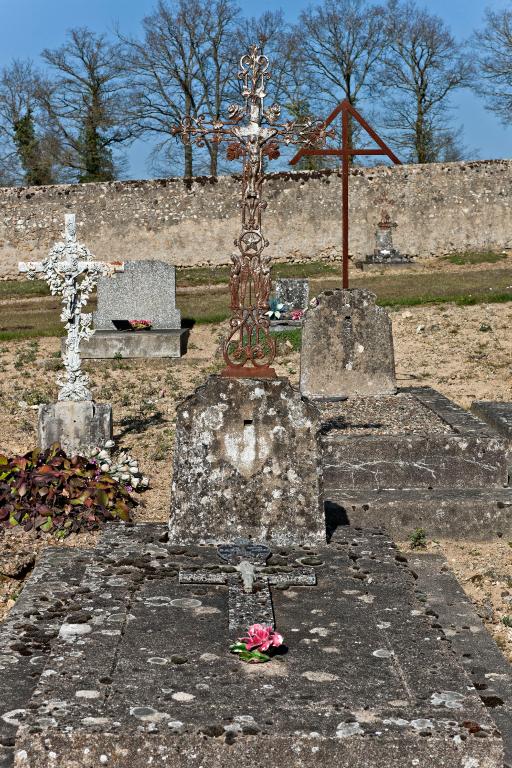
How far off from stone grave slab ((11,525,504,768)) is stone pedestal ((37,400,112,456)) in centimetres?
414

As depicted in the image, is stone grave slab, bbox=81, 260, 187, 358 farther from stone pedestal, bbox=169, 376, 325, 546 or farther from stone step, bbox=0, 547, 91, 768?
stone step, bbox=0, 547, 91, 768

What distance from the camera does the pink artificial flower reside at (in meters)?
3.61

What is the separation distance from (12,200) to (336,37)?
16553 millimetres

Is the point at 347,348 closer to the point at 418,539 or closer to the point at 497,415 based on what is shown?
the point at 497,415

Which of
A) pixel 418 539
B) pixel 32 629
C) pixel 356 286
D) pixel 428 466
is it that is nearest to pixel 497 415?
Answer: pixel 428 466

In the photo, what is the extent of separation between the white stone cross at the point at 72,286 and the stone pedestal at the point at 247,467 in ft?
12.8

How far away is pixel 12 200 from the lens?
28.2 meters

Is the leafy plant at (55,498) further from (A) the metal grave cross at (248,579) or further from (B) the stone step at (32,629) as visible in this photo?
(A) the metal grave cross at (248,579)

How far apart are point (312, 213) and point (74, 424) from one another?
19310 millimetres

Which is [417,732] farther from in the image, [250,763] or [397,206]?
[397,206]

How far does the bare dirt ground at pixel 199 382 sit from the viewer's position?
6.12 metres

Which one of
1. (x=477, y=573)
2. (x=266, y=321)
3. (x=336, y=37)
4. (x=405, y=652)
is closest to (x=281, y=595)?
(x=405, y=652)

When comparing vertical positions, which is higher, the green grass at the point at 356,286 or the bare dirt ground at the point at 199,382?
the green grass at the point at 356,286

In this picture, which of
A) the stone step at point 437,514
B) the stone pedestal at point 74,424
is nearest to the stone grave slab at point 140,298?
the stone pedestal at point 74,424
